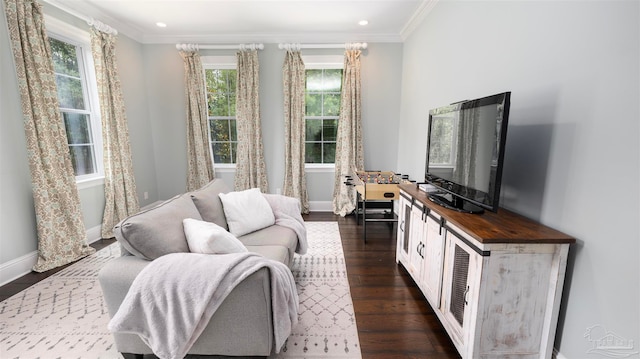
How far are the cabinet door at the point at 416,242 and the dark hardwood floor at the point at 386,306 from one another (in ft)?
0.65

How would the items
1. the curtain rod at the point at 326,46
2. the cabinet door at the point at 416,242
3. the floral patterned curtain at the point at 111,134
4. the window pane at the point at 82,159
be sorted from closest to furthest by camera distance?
the cabinet door at the point at 416,242, the window pane at the point at 82,159, the floral patterned curtain at the point at 111,134, the curtain rod at the point at 326,46

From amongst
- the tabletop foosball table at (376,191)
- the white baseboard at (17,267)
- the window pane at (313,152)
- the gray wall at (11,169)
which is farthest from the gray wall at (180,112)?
the white baseboard at (17,267)

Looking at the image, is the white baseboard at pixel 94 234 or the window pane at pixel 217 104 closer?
the white baseboard at pixel 94 234

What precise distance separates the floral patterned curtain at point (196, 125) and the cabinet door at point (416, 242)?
345 centimetres

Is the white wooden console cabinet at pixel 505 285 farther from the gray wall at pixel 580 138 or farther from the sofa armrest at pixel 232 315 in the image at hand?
the sofa armrest at pixel 232 315

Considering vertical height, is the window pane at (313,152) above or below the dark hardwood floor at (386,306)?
above

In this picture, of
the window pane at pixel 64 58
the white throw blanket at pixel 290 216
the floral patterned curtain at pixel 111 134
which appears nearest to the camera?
the white throw blanket at pixel 290 216

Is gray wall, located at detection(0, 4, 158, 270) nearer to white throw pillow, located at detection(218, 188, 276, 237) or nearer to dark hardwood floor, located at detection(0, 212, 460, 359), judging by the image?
dark hardwood floor, located at detection(0, 212, 460, 359)

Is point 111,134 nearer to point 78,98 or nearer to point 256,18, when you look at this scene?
point 78,98

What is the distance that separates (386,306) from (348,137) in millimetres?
2768

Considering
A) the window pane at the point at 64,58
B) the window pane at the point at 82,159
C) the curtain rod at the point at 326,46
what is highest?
the curtain rod at the point at 326,46

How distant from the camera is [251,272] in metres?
1.26

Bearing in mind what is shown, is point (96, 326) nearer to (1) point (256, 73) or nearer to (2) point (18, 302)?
(2) point (18, 302)

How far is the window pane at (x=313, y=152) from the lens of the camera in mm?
4516
